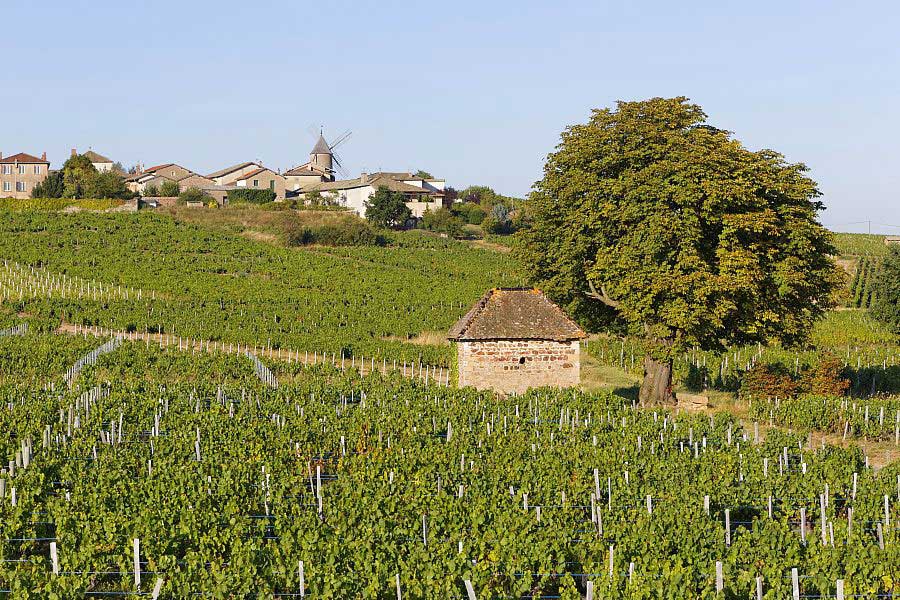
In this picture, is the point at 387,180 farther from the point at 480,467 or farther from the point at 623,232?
the point at 480,467

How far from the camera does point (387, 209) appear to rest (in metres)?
88.1

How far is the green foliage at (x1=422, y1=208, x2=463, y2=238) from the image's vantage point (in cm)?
8875

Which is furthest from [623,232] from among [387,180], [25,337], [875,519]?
[387,180]

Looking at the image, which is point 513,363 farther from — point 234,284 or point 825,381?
point 234,284

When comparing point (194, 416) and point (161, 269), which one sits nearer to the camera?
point (194, 416)

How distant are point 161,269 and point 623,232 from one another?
3838 cm

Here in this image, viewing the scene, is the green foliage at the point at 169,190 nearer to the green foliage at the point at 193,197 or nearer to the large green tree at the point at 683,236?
the green foliage at the point at 193,197

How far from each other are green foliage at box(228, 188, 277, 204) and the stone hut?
68656 mm

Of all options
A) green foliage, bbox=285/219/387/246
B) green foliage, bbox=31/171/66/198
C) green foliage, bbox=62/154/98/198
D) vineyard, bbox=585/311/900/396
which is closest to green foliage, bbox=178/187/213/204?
green foliage, bbox=62/154/98/198

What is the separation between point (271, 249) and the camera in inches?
2852

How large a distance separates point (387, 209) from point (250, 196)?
1412 centimetres

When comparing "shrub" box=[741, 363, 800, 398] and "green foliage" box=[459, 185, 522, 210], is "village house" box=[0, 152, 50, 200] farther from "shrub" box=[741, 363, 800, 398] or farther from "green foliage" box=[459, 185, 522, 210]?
"shrub" box=[741, 363, 800, 398]

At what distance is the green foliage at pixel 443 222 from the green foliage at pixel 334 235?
1018cm

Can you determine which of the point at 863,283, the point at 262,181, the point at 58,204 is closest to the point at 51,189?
the point at 58,204
